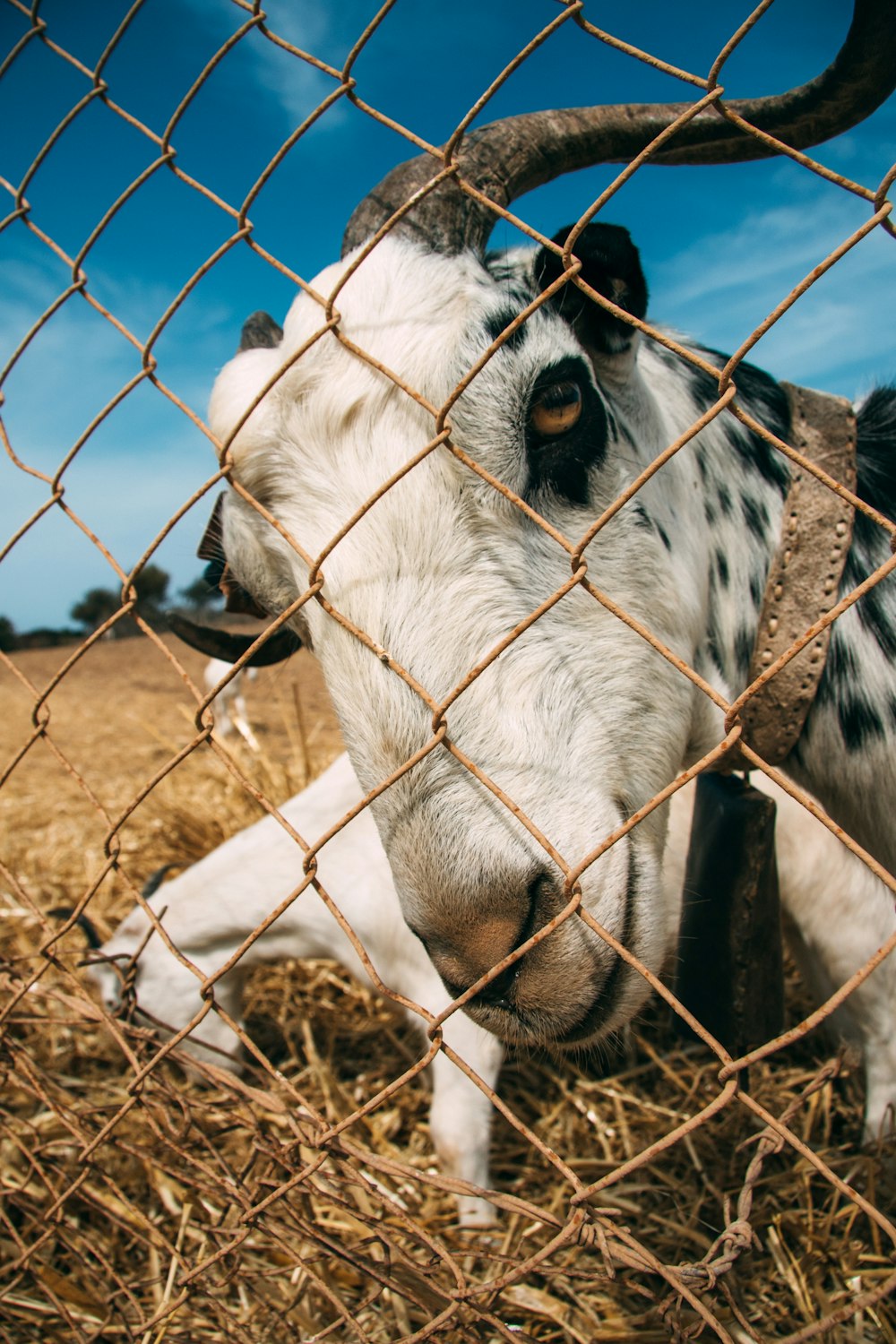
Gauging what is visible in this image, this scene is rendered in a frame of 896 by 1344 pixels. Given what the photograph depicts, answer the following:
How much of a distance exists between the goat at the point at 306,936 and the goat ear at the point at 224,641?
3.54ft

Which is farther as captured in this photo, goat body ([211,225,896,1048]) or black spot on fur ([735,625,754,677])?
black spot on fur ([735,625,754,677])

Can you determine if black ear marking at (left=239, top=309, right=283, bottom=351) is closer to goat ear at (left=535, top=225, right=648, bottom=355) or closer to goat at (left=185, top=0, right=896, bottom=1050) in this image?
goat at (left=185, top=0, right=896, bottom=1050)

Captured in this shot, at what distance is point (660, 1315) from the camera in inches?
42.9

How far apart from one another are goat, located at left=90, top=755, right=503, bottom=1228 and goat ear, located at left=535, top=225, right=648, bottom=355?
181 centimetres

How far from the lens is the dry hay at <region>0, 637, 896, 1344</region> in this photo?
4.58 feet

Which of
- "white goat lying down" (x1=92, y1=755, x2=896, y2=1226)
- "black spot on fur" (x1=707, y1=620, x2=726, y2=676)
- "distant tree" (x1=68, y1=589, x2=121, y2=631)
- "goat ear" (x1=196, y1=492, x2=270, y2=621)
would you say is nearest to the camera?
"black spot on fur" (x1=707, y1=620, x2=726, y2=676)

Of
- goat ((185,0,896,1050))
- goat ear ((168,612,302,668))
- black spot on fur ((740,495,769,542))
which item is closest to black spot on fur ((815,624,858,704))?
goat ((185,0,896,1050))

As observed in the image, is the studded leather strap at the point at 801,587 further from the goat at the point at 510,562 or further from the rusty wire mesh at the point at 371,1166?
the rusty wire mesh at the point at 371,1166

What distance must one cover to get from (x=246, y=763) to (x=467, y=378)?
184 inches

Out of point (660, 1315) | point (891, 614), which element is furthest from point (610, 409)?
point (660, 1315)

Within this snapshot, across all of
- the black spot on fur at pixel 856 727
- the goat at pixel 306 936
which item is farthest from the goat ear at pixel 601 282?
the goat at pixel 306 936

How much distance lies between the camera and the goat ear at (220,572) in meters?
1.80

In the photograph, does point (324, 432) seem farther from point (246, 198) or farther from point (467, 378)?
point (467, 378)

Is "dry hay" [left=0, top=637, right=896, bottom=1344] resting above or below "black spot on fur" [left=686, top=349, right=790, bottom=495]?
below
